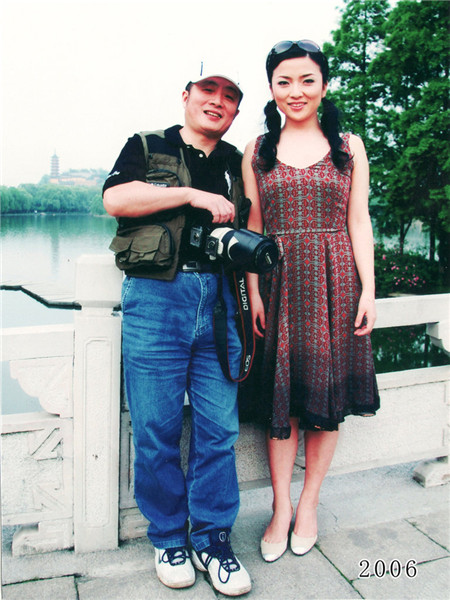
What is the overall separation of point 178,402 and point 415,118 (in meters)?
14.2

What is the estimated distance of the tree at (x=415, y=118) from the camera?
43.9 feet

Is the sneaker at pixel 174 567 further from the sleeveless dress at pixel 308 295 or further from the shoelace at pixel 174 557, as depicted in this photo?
the sleeveless dress at pixel 308 295

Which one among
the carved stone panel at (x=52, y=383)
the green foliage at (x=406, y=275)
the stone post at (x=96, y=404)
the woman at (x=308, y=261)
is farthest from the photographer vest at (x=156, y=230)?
the green foliage at (x=406, y=275)

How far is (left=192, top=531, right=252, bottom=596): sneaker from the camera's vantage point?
5.60ft

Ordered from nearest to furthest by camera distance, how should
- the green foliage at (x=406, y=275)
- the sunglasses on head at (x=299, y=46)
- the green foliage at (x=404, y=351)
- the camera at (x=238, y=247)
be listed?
the camera at (x=238, y=247) < the sunglasses on head at (x=299, y=46) < the green foliage at (x=404, y=351) < the green foliage at (x=406, y=275)

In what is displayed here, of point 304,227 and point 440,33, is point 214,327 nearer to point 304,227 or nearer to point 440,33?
point 304,227

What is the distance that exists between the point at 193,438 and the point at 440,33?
48.1 ft

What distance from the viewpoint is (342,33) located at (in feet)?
51.6

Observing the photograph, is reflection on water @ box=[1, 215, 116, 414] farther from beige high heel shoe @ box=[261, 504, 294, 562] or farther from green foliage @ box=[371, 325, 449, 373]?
green foliage @ box=[371, 325, 449, 373]

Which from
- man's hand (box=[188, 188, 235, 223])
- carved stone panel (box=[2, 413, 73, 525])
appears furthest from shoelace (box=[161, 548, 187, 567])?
man's hand (box=[188, 188, 235, 223])

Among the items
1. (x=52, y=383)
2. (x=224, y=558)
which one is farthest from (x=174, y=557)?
(x=52, y=383)

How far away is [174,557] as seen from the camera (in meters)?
1.78

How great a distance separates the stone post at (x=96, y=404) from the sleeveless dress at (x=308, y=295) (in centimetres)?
55

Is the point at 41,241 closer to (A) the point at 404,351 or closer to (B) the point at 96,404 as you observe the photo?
(A) the point at 404,351
